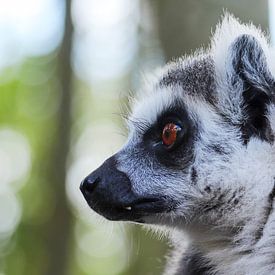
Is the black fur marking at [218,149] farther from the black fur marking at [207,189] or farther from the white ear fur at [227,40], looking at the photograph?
the white ear fur at [227,40]

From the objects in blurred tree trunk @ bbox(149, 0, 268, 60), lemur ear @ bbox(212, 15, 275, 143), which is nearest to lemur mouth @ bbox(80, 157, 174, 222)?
lemur ear @ bbox(212, 15, 275, 143)

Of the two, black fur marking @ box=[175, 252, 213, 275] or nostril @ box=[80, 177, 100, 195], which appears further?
black fur marking @ box=[175, 252, 213, 275]

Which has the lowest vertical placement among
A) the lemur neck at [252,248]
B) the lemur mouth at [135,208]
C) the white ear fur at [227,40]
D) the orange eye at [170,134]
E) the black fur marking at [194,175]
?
the lemur neck at [252,248]

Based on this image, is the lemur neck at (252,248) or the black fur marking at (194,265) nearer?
the lemur neck at (252,248)

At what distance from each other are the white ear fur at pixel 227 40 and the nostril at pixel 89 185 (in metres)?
0.74

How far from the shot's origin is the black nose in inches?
116

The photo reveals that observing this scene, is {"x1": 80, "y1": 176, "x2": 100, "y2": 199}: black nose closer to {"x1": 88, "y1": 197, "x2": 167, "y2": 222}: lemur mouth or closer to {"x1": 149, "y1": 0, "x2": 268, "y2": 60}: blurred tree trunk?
{"x1": 88, "y1": 197, "x2": 167, "y2": 222}: lemur mouth

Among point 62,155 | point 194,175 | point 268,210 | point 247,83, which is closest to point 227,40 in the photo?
point 247,83

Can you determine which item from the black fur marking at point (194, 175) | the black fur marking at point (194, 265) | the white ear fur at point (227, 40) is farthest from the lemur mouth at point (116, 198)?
the white ear fur at point (227, 40)

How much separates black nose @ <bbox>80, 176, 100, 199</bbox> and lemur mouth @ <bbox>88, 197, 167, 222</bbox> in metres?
0.05

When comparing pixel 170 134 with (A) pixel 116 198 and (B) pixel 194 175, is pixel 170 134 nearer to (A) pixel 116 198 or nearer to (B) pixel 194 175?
(B) pixel 194 175

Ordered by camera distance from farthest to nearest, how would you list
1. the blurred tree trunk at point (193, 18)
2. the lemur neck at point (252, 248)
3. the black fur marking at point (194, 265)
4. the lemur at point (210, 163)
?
the blurred tree trunk at point (193, 18)
the black fur marking at point (194, 265)
the lemur at point (210, 163)
the lemur neck at point (252, 248)

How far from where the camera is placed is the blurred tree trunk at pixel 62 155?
714cm

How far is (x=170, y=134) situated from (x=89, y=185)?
0.45m
